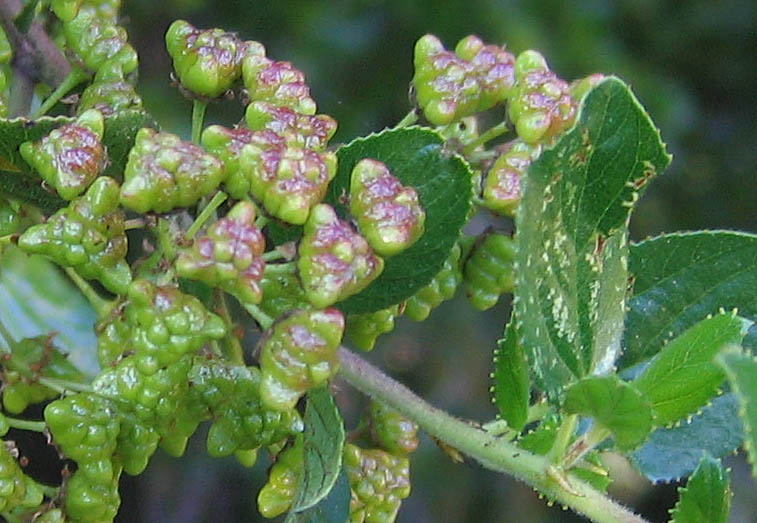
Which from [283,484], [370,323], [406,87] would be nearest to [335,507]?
[283,484]

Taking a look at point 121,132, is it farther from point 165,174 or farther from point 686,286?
point 686,286

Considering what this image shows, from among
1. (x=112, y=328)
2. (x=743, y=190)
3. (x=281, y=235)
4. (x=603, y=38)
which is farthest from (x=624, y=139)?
(x=743, y=190)

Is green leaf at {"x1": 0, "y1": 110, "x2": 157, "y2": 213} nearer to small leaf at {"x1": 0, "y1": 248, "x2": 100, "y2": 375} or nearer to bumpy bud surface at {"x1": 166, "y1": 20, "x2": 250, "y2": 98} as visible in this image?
bumpy bud surface at {"x1": 166, "y1": 20, "x2": 250, "y2": 98}

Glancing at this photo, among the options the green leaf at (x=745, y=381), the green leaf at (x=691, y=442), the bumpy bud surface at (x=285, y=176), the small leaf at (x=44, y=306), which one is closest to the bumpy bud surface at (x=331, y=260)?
the bumpy bud surface at (x=285, y=176)

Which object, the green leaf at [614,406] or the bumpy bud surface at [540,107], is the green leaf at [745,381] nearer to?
the green leaf at [614,406]

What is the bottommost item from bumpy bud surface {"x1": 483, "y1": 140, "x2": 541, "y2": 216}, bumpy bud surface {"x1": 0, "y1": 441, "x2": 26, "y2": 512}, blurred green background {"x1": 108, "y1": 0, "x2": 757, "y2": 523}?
blurred green background {"x1": 108, "y1": 0, "x2": 757, "y2": 523}

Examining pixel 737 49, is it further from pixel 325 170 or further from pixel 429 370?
pixel 325 170

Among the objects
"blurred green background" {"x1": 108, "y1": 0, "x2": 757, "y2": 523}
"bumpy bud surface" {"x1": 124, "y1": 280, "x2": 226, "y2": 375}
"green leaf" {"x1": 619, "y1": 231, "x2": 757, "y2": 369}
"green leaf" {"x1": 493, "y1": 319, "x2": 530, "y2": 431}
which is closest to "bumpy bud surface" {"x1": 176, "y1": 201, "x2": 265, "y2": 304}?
"bumpy bud surface" {"x1": 124, "y1": 280, "x2": 226, "y2": 375}
